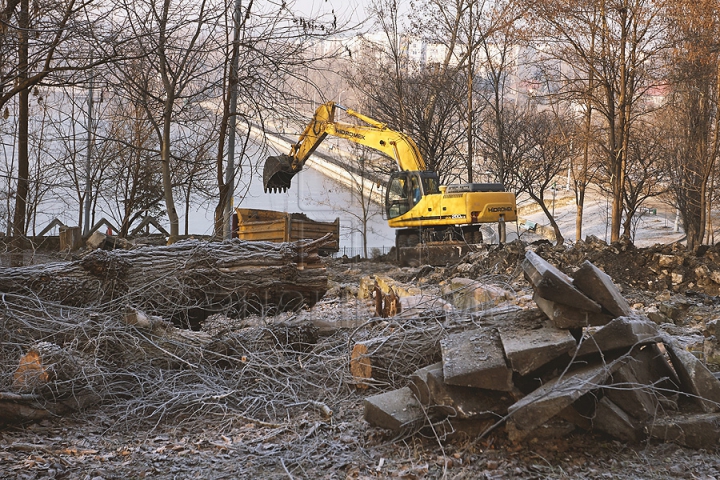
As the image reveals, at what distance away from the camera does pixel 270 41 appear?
8.39m

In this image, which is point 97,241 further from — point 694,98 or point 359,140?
point 694,98

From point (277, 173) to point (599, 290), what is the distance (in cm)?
1306

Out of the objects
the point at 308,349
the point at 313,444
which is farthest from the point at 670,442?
the point at 308,349

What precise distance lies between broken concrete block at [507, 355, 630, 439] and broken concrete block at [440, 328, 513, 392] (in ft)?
0.63

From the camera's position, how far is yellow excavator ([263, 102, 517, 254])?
16.0m

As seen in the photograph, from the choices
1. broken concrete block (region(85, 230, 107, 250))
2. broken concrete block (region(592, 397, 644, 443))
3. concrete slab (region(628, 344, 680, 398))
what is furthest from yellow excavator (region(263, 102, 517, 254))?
broken concrete block (region(592, 397, 644, 443))

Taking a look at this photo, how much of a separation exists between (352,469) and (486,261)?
1005 centimetres

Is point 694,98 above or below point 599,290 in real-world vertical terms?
above

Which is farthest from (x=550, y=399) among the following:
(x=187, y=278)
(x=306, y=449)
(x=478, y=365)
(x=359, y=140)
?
(x=359, y=140)

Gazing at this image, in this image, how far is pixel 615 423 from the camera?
12.3 feet

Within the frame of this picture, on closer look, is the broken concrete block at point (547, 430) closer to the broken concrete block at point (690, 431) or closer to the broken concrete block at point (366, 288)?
the broken concrete block at point (690, 431)

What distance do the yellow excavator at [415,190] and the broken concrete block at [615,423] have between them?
12254mm

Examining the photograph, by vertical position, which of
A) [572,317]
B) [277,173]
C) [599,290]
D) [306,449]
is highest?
[277,173]

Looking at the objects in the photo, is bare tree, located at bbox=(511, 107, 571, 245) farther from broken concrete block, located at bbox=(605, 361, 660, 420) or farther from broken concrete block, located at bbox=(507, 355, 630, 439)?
broken concrete block, located at bbox=(507, 355, 630, 439)
